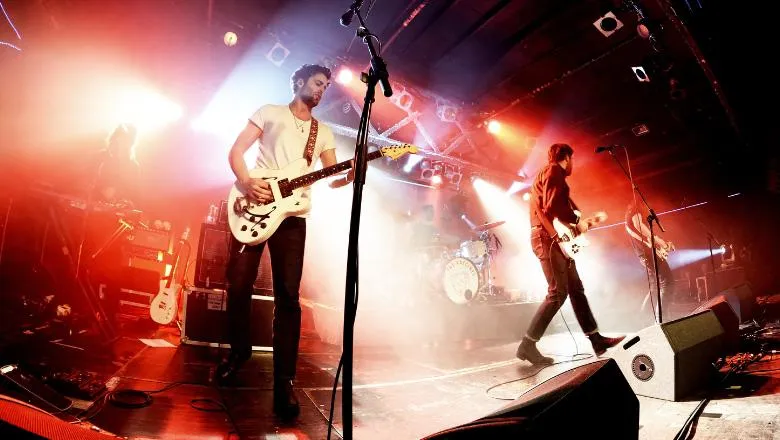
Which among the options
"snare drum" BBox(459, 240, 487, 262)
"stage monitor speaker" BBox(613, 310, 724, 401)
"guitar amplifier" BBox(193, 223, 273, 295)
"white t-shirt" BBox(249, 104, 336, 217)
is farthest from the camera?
"snare drum" BBox(459, 240, 487, 262)

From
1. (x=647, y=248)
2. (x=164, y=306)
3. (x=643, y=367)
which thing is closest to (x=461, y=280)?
(x=647, y=248)

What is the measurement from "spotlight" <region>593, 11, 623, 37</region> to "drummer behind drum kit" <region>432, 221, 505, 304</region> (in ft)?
12.5

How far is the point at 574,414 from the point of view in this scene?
0.99 m

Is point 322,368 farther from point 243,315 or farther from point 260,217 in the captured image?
point 260,217

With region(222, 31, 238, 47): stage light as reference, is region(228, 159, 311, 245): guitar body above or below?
below

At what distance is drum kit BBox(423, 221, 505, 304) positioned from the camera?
7434 mm

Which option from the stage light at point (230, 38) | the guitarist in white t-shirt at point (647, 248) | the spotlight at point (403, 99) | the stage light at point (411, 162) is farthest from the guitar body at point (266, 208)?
the stage light at point (411, 162)

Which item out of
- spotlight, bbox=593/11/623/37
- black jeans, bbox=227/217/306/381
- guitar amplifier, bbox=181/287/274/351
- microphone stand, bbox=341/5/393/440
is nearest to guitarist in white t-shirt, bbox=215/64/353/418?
black jeans, bbox=227/217/306/381

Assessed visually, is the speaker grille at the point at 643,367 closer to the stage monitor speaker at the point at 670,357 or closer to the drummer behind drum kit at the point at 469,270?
the stage monitor speaker at the point at 670,357

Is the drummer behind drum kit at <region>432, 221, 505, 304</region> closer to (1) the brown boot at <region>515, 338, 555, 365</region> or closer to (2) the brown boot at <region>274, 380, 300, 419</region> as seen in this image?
(1) the brown boot at <region>515, 338, 555, 365</region>

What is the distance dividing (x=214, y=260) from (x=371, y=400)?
294cm

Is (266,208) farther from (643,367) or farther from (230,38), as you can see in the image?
(230,38)

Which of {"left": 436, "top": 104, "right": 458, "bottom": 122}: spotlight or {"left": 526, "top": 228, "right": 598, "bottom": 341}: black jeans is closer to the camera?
{"left": 526, "top": 228, "right": 598, "bottom": 341}: black jeans

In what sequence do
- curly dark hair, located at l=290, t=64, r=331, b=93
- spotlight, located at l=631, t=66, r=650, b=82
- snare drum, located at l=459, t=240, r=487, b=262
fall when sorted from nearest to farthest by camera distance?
1. curly dark hair, located at l=290, t=64, r=331, b=93
2. spotlight, located at l=631, t=66, r=650, b=82
3. snare drum, located at l=459, t=240, r=487, b=262
